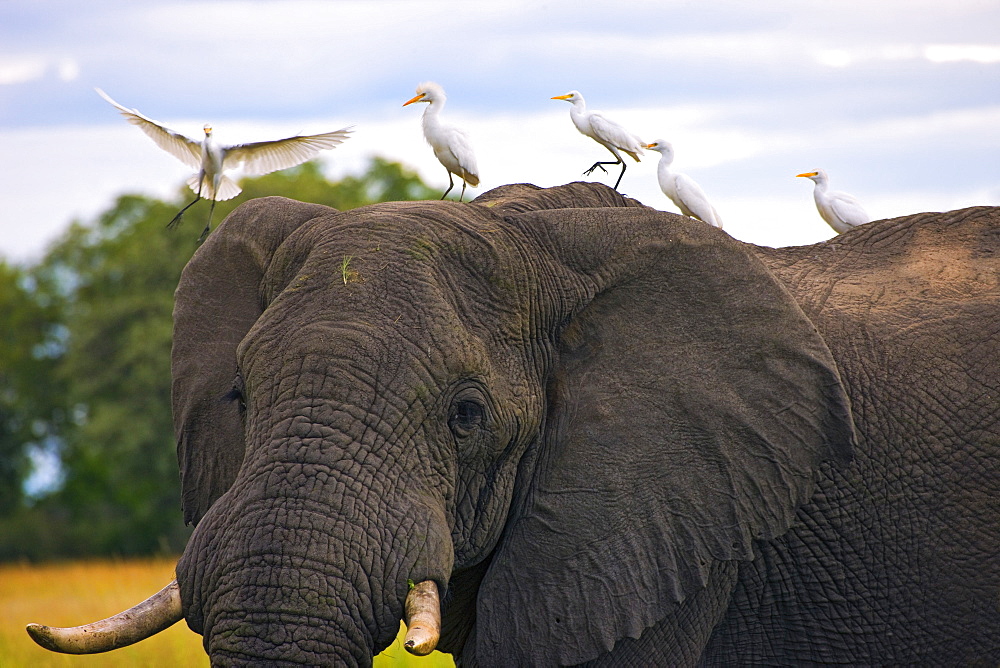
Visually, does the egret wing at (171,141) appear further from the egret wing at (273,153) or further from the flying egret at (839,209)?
the flying egret at (839,209)

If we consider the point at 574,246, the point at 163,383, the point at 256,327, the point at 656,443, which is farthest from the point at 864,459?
the point at 163,383

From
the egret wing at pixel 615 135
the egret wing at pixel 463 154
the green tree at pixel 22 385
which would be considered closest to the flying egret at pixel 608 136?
the egret wing at pixel 615 135

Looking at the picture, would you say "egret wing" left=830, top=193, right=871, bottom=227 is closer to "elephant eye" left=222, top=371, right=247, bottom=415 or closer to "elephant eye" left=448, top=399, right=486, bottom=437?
"elephant eye" left=448, top=399, right=486, bottom=437

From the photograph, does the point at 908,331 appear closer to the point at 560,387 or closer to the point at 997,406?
the point at 997,406

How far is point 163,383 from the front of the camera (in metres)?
31.7

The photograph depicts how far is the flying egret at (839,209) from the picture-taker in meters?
8.72

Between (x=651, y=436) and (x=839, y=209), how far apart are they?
16.5 feet

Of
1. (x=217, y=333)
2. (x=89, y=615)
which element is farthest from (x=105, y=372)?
(x=217, y=333)

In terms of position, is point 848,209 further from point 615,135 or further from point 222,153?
point 222,153

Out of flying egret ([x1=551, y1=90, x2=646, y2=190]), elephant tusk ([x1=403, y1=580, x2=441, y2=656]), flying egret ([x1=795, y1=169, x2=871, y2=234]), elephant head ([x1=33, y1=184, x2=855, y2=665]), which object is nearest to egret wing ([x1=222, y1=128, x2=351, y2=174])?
flying egret ([x1=551, y1=90, x2=646, y2=190])

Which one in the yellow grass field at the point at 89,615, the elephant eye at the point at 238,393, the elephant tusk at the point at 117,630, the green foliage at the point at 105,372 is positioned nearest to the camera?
the elephant tusk at the point at 117,630

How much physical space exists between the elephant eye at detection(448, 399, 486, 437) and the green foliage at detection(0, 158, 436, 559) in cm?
2762

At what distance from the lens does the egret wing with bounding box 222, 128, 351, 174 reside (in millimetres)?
9734

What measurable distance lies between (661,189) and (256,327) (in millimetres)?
5648
